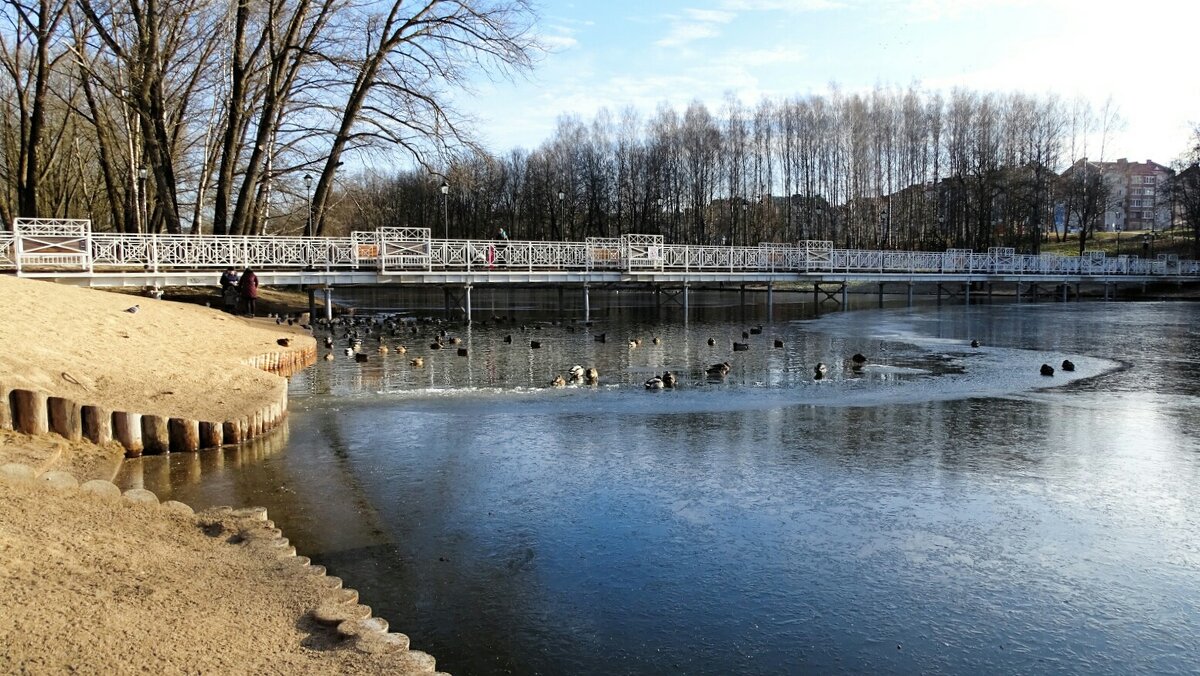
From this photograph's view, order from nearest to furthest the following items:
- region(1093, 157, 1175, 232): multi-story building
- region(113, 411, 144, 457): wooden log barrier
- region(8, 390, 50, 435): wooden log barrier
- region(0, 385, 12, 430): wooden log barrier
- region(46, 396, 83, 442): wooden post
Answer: region(0, 385, 12, 430): wooden log barrier → region(8, 390, 50, 435): wooden log barrier → region(46, 396, 83, 442): wooden post → region(113, 411, 144, 457): wooden log barrier → region(1093, 157, 1175, 232): multi-story building

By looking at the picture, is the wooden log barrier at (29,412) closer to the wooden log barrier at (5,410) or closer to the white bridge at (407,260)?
the wooden log barrier at (5,410)

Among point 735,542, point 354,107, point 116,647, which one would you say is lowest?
point 735,542

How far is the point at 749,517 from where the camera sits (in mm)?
7207

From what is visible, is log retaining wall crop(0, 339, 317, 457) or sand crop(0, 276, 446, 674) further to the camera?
log retaining wall crop(0, 339, 317, 457)

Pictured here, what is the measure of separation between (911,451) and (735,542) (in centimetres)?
413

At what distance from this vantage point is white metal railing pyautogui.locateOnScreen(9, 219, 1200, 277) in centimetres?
2339

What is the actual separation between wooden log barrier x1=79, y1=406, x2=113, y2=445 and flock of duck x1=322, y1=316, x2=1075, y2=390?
7714mm

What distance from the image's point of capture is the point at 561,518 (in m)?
7.23

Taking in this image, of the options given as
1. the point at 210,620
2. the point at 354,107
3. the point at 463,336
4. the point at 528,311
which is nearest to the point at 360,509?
the point at 210,620

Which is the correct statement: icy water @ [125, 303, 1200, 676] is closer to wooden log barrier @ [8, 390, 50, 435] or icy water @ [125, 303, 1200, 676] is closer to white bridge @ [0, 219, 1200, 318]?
wooden log barrier @ [8, 390, 50, 435]

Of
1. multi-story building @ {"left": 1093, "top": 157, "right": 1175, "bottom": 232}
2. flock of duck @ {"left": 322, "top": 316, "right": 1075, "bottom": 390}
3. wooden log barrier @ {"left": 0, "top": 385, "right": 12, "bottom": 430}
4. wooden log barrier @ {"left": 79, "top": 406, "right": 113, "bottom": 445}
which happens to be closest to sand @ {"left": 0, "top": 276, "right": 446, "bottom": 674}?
wooden log barrier @ {"left": 79, "top": 406, "right": 113, "bottom": 445}

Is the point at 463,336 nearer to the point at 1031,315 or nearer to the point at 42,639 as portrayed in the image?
the point at 42,639

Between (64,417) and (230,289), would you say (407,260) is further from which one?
(64,417)

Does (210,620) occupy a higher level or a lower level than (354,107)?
lower
